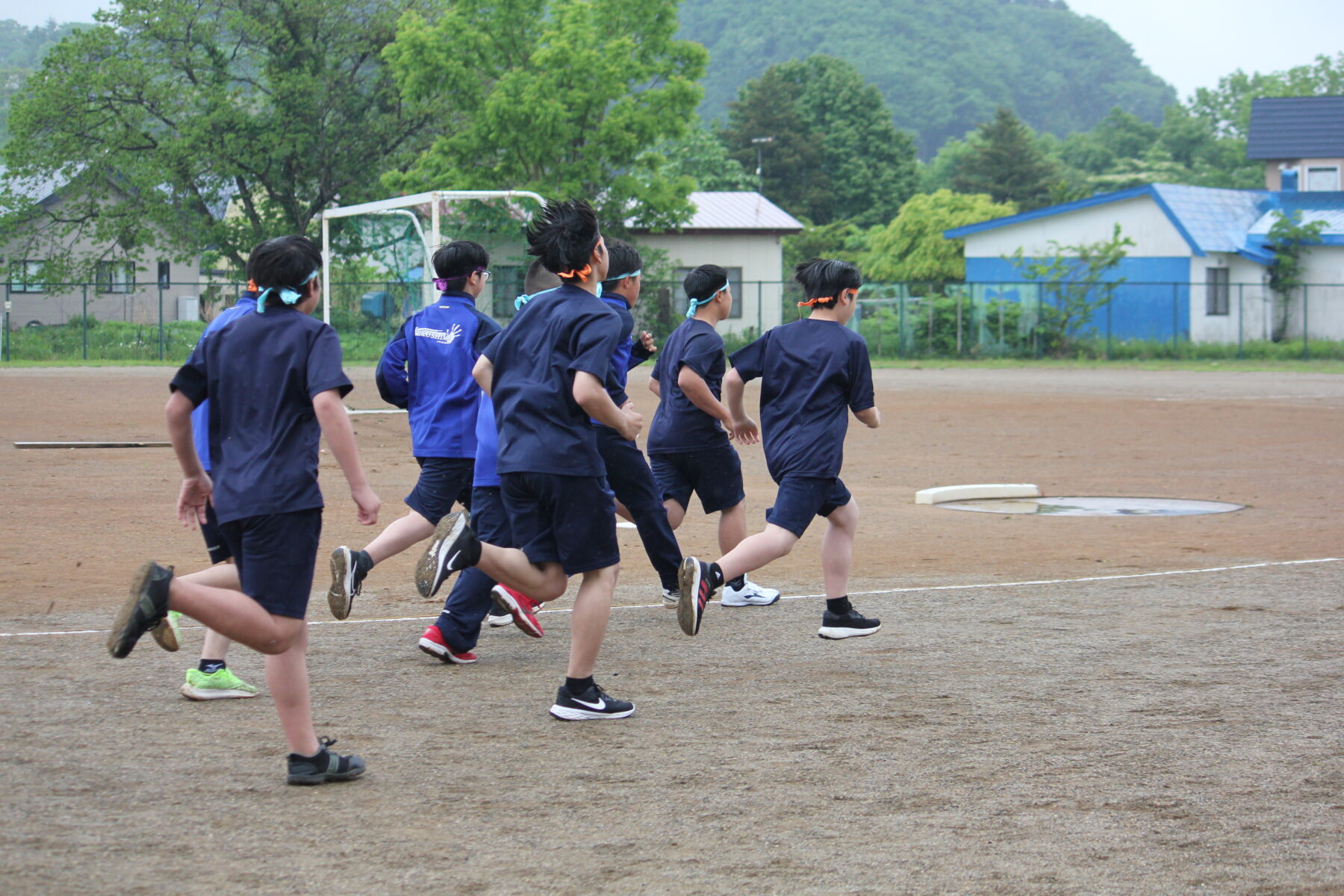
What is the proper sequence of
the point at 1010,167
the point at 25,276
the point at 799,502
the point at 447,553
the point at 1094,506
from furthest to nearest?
the point at 1010,167
the point at 25,276
the point at 1094,506
the point at 799,502
the point at 447,553

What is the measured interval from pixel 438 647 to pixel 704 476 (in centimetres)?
192

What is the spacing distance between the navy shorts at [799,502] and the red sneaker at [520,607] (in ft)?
3.79

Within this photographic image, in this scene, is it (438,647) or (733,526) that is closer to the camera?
(438,647)

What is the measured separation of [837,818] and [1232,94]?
4759 inches

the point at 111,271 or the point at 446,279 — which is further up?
the point at 111,271

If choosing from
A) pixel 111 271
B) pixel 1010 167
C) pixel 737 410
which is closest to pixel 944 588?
pixel 737 410

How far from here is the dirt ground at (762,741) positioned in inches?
145

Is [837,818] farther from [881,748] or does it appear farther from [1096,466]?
[1096,466]

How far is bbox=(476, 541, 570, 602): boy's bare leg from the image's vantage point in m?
5.17

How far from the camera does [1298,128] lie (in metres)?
53.2

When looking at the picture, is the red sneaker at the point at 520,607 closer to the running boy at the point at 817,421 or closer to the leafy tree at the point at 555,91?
the running boy at the point at 817,421

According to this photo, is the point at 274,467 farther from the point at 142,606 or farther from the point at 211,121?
the point at 211,121

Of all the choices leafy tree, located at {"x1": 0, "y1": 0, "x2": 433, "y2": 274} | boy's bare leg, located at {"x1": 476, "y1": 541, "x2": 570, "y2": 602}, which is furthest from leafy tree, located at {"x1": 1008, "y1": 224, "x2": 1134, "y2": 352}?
boy's bare leg, located at {"x1": 476, "y1": 541, "x2": 570, "y2": 602}

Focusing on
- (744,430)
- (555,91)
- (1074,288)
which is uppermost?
(555,91)
